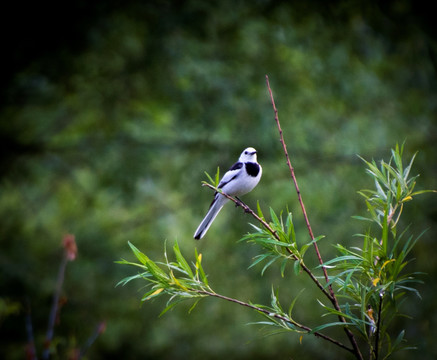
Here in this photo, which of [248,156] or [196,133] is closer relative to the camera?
[248,156]

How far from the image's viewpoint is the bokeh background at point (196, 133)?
573 centimetres

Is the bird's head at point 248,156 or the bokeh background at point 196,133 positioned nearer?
the bird's head at point 248,156

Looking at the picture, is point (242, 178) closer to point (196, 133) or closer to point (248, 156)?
point (248, 156)

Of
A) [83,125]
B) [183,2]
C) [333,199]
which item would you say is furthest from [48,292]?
[183,2]

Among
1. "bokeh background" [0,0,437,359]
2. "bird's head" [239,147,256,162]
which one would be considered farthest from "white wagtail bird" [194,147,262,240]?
"bokeh background" [0,0,437,359]

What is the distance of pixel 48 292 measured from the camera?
586cm

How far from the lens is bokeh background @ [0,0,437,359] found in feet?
18.8

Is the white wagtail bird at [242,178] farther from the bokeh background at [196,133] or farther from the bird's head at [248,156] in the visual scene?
the bokeh background at [196,133]

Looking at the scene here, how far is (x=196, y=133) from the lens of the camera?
5.86m

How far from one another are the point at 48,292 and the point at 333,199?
12.1ft

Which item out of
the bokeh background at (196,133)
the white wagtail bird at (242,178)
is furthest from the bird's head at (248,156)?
the bokeh background at (196,133)

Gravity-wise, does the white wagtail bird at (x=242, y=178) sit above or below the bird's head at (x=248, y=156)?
below

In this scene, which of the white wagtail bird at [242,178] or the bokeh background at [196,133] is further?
the bokeh background at [196,133]

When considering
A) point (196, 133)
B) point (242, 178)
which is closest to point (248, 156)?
point (242, 178)
